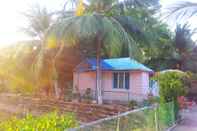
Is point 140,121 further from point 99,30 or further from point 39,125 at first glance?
point 99,30

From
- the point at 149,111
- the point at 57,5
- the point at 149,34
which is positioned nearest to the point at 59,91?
the point at 57,5

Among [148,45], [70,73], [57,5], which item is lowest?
[70,73]

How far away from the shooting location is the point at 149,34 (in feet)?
64.3

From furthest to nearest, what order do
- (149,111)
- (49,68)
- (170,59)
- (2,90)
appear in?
(170,59), (2,90), (49,68), (149,111)

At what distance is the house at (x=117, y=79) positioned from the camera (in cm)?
2152

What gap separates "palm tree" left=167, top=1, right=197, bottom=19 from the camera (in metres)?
7.52

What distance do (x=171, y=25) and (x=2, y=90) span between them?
23008 millimetres

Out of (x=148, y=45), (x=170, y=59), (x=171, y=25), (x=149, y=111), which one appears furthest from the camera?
(x=170, y=59)

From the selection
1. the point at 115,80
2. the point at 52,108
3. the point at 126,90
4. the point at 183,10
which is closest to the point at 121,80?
the point at 115,80

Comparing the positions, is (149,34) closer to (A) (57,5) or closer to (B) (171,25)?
(A) (57,5)

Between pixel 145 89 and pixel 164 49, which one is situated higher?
pixel 164 49

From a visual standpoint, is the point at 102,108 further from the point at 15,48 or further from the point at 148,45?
the point at 15,48

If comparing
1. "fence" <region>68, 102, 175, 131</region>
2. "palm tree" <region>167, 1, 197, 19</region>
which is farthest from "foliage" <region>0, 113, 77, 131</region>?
"palm tree" <region>167, 1, 197, 19</region>

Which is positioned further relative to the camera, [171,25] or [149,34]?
[149,34]
